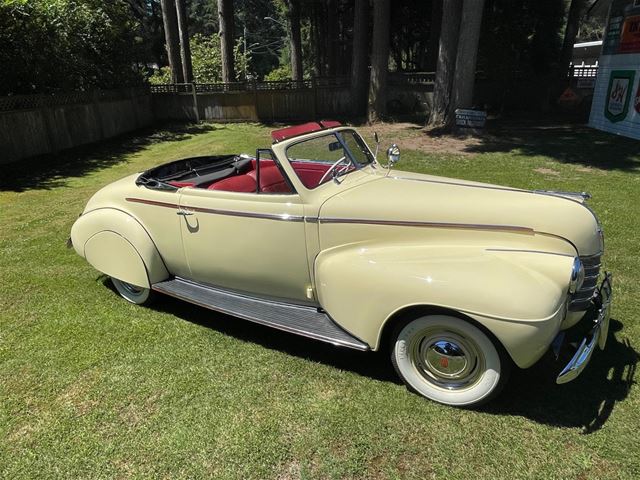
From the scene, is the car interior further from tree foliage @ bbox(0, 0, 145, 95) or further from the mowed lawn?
tree foliage @ bbox(0, 0, 145, 95)

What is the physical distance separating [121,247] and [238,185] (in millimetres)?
1292

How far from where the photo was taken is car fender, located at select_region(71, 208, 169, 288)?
14.2ft

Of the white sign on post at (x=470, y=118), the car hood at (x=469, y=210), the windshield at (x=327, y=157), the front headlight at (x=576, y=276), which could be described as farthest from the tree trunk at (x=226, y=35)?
the front headlight at (x=576, y=276)

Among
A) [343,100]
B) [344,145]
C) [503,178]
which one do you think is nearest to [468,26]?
[503,178]

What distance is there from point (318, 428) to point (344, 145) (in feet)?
7.65

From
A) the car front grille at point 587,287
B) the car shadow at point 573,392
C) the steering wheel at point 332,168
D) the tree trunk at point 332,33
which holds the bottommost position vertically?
the car shadow at point 573,392

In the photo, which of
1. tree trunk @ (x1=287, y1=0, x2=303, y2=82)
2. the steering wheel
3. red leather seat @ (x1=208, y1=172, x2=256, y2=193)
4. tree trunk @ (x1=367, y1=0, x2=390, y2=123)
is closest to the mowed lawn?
red leather seat @ (x1=208, y1=172, x2=256, y2=193)

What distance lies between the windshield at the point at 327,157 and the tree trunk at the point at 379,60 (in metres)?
13.0

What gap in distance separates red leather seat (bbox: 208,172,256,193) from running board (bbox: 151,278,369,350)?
0.91 meters

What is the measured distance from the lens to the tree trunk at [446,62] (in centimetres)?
1397

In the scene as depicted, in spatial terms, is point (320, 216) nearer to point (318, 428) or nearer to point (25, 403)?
point (318, 428)

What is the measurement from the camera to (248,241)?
3787 millimetres

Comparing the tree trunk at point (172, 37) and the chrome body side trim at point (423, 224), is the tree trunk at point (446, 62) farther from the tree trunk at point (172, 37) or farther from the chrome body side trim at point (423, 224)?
the chrome body side trim at point (423, 224)

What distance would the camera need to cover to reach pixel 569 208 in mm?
3264
